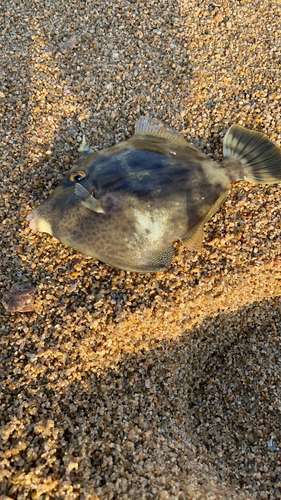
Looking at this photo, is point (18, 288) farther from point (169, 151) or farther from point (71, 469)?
point (169, 151)

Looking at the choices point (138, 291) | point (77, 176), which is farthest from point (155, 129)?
point (138, 291)

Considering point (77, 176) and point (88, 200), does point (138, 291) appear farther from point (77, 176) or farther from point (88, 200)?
point (77, 176)

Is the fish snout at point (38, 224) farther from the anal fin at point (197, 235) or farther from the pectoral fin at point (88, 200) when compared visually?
the anal fin at point (197, 235)

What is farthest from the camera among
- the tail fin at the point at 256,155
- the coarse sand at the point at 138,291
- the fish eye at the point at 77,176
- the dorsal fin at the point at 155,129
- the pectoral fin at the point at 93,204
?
the dorsal fin at the point at 155,129

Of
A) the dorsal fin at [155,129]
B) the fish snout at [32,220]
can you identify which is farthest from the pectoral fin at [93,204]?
the dorsal fin at [155,129]

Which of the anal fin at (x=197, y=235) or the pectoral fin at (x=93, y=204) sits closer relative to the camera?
the pectoral fin at (x=93, y=204)

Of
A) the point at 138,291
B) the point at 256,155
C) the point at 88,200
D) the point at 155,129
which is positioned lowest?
the point at 138,291
